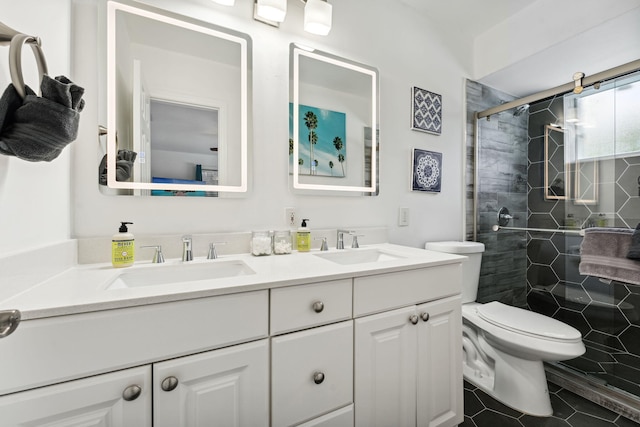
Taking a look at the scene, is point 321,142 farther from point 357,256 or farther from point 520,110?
point 520,110

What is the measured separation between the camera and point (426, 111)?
5.88 feet

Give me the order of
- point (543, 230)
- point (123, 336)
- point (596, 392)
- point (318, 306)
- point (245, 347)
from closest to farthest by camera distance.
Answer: point (123, 336) < point (245, 347) < point (318, 306) < point (596, 392) < point (543, 230)

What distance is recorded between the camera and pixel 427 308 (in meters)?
1.10

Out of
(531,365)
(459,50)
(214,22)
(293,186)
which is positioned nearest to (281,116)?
(293,186)

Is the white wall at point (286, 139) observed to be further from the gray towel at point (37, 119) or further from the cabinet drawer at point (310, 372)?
the cabinet drawer at point (310, 372)

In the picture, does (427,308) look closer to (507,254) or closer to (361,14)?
(507,254)

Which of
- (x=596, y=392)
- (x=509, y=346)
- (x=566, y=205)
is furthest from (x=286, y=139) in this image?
(x=596, y=392)

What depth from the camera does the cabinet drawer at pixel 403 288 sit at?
0.95 meters

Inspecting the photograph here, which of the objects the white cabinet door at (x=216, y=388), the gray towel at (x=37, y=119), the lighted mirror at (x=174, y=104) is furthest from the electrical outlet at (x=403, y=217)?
the gray towel at (x=37, y=119)

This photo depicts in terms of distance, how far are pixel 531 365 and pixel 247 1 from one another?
7.42 feet

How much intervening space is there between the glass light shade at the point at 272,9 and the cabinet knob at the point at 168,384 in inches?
56.1

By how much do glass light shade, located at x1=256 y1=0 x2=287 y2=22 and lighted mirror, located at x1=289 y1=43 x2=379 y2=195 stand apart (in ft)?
0.47

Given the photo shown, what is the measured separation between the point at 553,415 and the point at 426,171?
1.43m

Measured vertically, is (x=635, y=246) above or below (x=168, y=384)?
above
